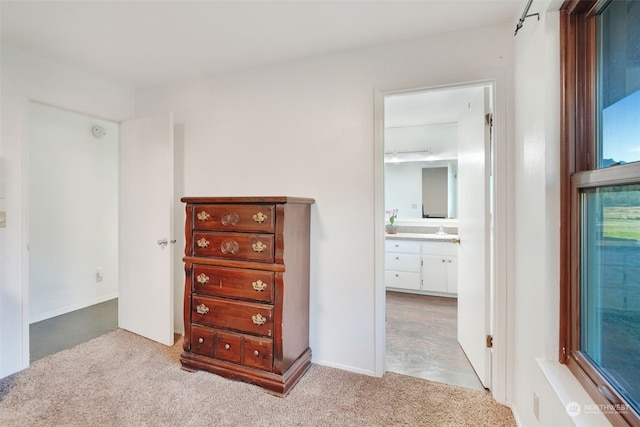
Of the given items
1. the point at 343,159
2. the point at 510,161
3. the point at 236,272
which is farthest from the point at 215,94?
the point at 510,161

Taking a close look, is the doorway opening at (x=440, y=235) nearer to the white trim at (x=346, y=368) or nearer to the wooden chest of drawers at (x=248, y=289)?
the white trim at (x=346, y=368)

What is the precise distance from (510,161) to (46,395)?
3202 millimetres

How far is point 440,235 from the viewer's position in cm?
410

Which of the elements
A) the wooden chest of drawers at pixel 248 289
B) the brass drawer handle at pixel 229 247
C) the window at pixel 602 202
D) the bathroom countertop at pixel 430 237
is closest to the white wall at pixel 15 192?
the wooden chest of drawers at pixel 248 289

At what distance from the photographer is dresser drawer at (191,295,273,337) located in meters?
1.88

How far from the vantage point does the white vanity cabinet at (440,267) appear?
381 cm

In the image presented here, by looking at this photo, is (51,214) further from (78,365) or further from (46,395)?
(46,395)

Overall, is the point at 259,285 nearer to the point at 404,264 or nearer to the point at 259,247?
the point at 259,247

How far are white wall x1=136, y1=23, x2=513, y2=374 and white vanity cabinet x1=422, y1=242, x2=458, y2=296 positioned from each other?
6.95 feet

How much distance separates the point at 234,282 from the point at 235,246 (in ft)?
0.79

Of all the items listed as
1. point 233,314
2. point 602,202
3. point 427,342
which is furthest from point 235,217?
point 427,342

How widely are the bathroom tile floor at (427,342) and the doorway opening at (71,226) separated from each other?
8.99 ft

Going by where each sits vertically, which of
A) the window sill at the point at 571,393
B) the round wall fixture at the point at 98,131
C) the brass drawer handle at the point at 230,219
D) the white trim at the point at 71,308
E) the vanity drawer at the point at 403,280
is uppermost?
the round wall fixture at the point at 98,131

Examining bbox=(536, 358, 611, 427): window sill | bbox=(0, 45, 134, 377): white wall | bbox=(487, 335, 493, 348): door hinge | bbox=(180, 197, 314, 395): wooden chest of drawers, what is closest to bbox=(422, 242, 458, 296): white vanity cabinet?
bbox=(487, 335, 493, 348): door hinge
